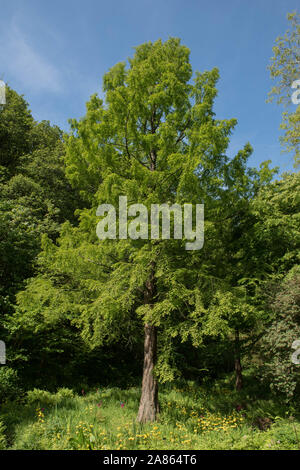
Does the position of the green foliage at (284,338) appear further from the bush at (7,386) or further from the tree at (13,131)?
the tree at (13,131)

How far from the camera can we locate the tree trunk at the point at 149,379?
6648mm

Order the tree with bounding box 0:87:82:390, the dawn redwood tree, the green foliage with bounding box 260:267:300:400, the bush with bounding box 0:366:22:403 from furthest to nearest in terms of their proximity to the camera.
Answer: the tree with bounding box 0:87:82:390 → the bush with bounding box 0:366:22:403 → the green foliage with bounding box 260:267:300:400 → the dawn redwood tree

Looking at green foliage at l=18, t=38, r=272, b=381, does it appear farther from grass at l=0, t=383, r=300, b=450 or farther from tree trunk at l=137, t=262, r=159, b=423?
grass at l=0, t=383, r=300, b=450

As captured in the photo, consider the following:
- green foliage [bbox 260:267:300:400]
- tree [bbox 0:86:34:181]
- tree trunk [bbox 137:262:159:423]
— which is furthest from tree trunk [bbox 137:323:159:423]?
tree [bbox 0:86:34:181]

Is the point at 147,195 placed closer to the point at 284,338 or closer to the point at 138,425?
the point at 284,338

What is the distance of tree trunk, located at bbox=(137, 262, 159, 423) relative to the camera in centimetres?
665

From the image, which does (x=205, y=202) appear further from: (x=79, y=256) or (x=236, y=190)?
(x=79, y=256)


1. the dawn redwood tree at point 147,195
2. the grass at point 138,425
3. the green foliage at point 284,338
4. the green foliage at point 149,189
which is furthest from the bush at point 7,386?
the green foliage at point 284,338

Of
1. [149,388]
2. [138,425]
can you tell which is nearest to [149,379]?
[149,388]

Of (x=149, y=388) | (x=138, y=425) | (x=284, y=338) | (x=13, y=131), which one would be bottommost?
(x=138, y=425)

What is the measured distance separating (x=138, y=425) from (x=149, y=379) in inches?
39.9

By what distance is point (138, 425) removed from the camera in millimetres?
6156

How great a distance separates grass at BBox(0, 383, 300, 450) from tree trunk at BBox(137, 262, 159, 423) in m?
0.27
